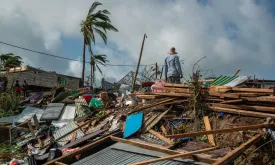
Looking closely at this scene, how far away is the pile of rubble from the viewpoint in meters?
4.72

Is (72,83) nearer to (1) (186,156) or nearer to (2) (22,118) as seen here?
(2) (22,118)

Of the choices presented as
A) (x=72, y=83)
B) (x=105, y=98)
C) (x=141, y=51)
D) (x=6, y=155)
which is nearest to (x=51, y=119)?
(x=105, y=98)

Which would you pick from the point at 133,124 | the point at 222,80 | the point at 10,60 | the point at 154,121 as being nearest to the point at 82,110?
the point at 133,124

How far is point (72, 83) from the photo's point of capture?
764 inches

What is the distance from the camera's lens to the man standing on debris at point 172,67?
28.7ft

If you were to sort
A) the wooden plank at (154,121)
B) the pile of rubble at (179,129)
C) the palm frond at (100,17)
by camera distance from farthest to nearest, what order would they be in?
the palm frond at (100,17)
the wooden plank at (154,121)
the pile of rubble at (179,129)

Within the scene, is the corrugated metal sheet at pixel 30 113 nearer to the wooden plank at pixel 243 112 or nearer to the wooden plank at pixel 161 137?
the wooden plank at pixel 161 137

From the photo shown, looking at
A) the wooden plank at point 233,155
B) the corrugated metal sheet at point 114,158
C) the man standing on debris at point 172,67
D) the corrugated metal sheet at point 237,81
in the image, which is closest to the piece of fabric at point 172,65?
the man standing on debris at point 172,67

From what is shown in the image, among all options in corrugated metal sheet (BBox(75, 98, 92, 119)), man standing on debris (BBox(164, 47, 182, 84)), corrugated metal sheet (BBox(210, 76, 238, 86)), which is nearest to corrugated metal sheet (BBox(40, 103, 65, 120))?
corrugated metal sheet (BBox(75, 98, 92, 119))

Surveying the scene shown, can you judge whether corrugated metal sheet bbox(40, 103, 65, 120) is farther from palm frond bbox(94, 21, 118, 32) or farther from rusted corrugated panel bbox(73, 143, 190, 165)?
palm frond bbox(94, 21, 118, 32)

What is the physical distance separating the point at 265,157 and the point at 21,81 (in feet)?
59.0

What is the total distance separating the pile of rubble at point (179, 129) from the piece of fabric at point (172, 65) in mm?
1263

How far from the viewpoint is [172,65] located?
8.80m

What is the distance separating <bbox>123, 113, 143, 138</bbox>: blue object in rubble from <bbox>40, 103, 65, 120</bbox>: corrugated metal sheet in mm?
4375
